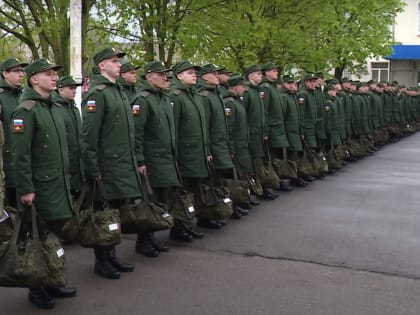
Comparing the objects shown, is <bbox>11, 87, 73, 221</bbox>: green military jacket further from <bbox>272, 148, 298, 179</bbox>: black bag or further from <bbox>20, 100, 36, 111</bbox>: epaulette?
<bbox>272, 148, 298, 179</bbox>: black bag

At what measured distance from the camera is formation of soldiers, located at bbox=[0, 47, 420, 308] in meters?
4.93

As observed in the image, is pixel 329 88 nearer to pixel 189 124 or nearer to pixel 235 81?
pixel 235 81

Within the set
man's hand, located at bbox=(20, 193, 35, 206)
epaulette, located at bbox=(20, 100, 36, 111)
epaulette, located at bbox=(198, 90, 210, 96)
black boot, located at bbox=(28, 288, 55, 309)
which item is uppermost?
epaulette, located at bbox=(198, 90, 210, 96)

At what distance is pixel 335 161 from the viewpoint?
1288cm

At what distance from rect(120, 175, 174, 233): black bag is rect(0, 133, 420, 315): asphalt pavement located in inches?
14.5

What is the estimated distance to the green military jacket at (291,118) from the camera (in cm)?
1042

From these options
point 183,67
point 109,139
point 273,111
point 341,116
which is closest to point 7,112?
point 109,139

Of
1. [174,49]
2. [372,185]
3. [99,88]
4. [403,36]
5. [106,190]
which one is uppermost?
[403,36]

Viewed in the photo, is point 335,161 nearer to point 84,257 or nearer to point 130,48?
point 130,48

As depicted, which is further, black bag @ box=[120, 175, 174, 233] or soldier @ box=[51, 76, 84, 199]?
soldier @ box=[51, 76, 84, 199]

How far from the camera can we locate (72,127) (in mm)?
6496

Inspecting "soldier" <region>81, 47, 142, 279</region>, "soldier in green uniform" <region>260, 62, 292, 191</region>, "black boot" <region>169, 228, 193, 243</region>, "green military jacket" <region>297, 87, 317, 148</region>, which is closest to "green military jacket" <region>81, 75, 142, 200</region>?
"soldier" <region>81, 47, 142, 279</region>

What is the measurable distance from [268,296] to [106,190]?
171 cm

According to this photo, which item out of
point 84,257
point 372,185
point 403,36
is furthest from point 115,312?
point 403,36
